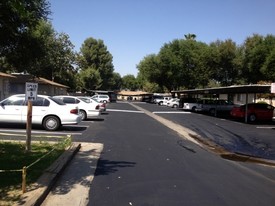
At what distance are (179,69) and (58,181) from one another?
69.8 meters

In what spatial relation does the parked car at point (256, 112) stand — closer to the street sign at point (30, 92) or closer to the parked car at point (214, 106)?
the parked car at point (214, 106)

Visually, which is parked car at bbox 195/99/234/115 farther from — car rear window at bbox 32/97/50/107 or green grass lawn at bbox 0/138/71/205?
green grass lawn at bbox 0/138/71/205

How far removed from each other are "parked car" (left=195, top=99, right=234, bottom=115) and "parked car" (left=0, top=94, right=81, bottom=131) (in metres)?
25.9

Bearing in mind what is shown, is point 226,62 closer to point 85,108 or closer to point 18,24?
point 85,108

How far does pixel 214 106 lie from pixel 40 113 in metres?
29.1

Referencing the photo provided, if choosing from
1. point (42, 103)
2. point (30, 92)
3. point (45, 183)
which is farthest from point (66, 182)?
point (42, 103)

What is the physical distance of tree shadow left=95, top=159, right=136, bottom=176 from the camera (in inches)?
388

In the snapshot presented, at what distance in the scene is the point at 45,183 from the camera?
784cm

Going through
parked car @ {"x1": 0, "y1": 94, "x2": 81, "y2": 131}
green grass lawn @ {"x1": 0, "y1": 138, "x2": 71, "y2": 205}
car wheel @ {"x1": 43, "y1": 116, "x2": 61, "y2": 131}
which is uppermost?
parked car @ {"x1": 0, "y1": 94, "x2": 81, "y2": 131}

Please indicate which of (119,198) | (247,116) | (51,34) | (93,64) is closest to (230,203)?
(119,198)

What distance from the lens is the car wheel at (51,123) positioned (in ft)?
60.8

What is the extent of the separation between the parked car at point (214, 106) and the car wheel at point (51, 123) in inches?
1026

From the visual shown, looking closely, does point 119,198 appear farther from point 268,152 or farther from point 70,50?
point 70,50

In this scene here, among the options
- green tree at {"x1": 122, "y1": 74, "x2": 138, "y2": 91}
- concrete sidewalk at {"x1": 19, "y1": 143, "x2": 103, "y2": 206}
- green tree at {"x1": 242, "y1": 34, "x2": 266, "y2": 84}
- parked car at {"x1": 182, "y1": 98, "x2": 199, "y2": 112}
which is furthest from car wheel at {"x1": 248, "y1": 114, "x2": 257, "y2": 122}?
green tree at {"x1": 122, "y1": 74, "x2": 138, "y2": 91}
